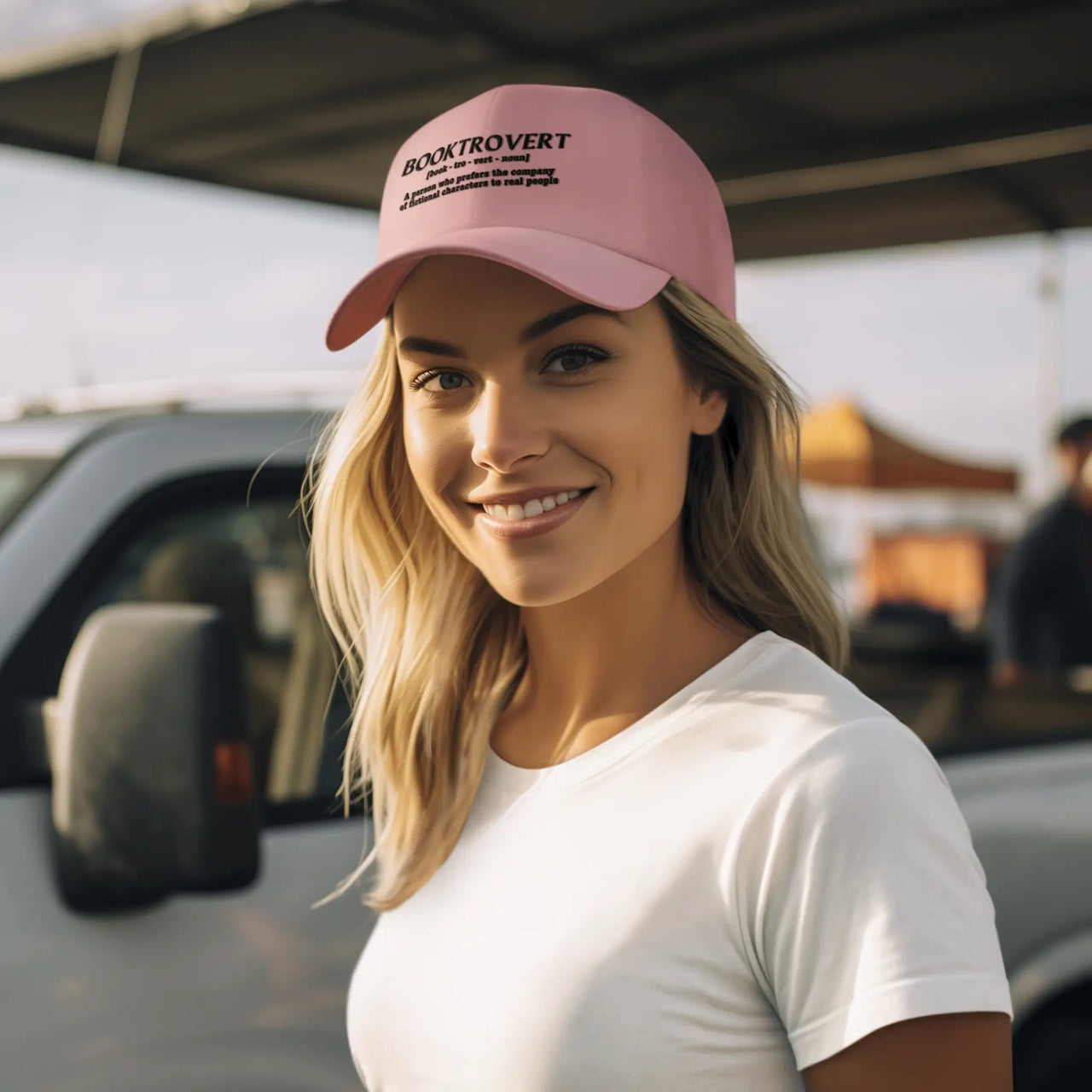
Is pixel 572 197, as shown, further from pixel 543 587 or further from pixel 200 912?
pixel 200 912

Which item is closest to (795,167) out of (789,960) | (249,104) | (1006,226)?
(1006,226)

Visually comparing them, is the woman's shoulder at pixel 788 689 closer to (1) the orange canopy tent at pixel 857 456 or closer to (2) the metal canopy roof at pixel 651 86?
(2) the metal canopy roof at pixel 651 86

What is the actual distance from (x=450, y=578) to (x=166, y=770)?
0.38 meters

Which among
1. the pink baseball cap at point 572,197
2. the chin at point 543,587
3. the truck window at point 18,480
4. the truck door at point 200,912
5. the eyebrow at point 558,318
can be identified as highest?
the pink baseball cap at point 572,197

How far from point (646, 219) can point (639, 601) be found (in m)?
0.36

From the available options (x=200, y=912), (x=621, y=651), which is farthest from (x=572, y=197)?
(x=200, y=912)

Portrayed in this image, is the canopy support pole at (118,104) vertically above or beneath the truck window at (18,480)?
above

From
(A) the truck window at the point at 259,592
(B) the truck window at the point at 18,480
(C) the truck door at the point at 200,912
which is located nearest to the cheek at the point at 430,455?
(C) the truck door at the point at 200,912

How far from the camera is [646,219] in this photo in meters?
1.21

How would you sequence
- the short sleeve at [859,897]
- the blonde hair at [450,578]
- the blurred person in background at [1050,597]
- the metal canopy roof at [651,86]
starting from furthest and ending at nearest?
1. the blurred person in background at [1050,597]
2. the metal canopy roof at [651,86]
3. the blonde hair at [450,578]
4. the short sleeve at [859,897]

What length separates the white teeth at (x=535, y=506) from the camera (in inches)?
47.9

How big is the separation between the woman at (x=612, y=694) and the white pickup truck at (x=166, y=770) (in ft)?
0.75

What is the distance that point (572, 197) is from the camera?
3.95 ft

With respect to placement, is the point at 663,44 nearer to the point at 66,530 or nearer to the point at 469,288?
the point at 66,530
